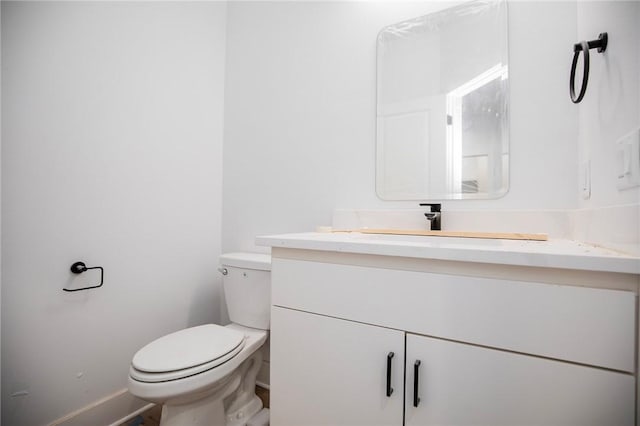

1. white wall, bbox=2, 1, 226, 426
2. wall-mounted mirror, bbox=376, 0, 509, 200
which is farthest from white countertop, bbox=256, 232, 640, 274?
white wall, bbox=2, 1, 226, 426

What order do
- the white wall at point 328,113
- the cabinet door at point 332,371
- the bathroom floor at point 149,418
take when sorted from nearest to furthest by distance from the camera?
the cabinet door at point 332,371, the white wall at point 328,113, the bathroom floor at point 149,418

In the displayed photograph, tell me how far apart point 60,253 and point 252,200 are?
0.89 metres

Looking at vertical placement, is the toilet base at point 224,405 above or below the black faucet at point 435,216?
below

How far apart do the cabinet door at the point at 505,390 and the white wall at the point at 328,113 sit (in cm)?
67

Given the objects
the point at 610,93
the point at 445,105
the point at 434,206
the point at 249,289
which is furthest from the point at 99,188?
the point at 610,93

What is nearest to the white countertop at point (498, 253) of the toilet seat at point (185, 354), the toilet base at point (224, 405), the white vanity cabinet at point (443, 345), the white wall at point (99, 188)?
the white vanity cabinet at point (443, 345)

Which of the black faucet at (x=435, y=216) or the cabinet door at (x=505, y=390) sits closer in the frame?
the cabinet door at (x=505, y=390)

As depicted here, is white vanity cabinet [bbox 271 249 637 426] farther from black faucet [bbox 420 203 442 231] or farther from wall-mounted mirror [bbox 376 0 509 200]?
wall-mounted mirror [bbox 376 0 509 200]

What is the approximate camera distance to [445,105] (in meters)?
1.24

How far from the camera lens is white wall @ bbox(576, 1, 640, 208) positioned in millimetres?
637

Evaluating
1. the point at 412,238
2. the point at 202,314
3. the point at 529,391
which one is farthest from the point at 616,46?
the point at 202,314

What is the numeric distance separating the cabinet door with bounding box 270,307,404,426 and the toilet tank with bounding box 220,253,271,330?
0.41 m

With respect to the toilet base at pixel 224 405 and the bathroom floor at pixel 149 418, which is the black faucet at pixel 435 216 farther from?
Answer: the bathroom floor at pixel 149 418

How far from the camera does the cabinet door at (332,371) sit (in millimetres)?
779
